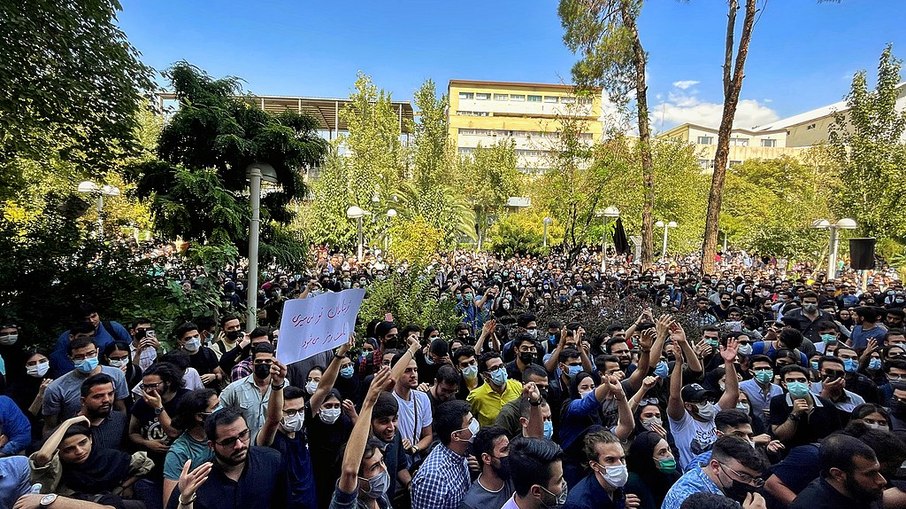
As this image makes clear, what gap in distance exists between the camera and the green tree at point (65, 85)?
26.1 feet

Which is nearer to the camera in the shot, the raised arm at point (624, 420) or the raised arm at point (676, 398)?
the raised arm at point (624, 420)

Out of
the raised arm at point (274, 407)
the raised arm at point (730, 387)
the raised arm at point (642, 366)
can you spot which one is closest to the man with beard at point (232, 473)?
the raised arm at point (274, 407)

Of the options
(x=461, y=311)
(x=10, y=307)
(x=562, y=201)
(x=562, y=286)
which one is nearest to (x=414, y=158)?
(x=562, y=201)

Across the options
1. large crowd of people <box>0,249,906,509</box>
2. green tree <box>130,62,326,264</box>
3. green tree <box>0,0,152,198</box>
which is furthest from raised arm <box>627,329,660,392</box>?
green tree <box>0,0,152,198</box>

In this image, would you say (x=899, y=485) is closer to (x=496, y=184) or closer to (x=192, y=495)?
(x=192, y=495)

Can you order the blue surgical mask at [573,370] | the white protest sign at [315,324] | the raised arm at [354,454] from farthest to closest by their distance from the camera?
the blue surgical mask at [573,370], the white protest sign at [315,324], the raised arm at [354,454]

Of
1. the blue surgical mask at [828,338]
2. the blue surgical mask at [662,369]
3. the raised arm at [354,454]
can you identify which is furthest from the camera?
the blue surgical mask at [828,338]

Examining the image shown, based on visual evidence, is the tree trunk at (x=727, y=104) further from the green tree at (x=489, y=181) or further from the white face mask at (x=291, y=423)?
the green tree at (x=489, y=181)

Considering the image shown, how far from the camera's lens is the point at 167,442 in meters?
3.78

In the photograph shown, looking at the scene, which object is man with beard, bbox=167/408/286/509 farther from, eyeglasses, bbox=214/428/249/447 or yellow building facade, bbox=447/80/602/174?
yellow building facade, bbox=447/80/602/174

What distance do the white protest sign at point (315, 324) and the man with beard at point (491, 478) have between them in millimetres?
1317

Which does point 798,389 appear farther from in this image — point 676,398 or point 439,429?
point 439,429

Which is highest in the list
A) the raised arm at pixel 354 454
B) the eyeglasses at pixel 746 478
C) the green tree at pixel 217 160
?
the green tree at pixel 217 160

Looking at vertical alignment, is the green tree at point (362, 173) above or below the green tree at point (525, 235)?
above
